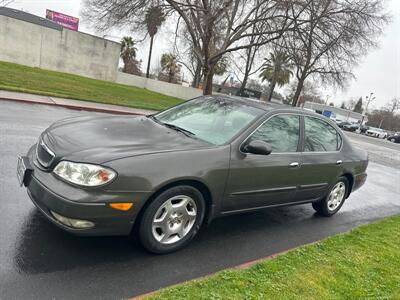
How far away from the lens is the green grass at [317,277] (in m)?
3.09

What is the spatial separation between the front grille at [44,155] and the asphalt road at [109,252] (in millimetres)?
703

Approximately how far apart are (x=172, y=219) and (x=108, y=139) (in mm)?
992

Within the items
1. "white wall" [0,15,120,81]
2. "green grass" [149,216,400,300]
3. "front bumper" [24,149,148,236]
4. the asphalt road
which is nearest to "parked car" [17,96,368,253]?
"front bumper" [24,149,148,236]

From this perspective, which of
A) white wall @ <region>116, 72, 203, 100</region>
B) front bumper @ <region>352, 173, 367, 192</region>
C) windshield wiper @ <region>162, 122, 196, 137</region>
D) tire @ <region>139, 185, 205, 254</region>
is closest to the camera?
tire @ <region>139, 185, 205, 254</region>

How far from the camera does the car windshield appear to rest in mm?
4191

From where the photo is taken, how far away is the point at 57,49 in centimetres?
3041

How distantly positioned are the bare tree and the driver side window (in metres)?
17.7

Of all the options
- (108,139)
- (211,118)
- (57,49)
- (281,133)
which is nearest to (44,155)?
(108,139)

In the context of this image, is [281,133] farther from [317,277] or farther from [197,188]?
[317,277]

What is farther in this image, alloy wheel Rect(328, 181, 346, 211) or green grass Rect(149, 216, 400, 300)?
alloy wheel Rect(328, 181, 346, 211)

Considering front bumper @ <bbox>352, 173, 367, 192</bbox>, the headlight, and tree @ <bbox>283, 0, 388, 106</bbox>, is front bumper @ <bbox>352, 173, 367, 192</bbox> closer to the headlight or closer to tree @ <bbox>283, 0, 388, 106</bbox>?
the headlight

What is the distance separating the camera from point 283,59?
87.6 ft

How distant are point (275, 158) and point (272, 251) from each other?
1.07m

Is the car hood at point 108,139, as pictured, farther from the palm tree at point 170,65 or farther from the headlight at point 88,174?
the palm tree at point 170,65
